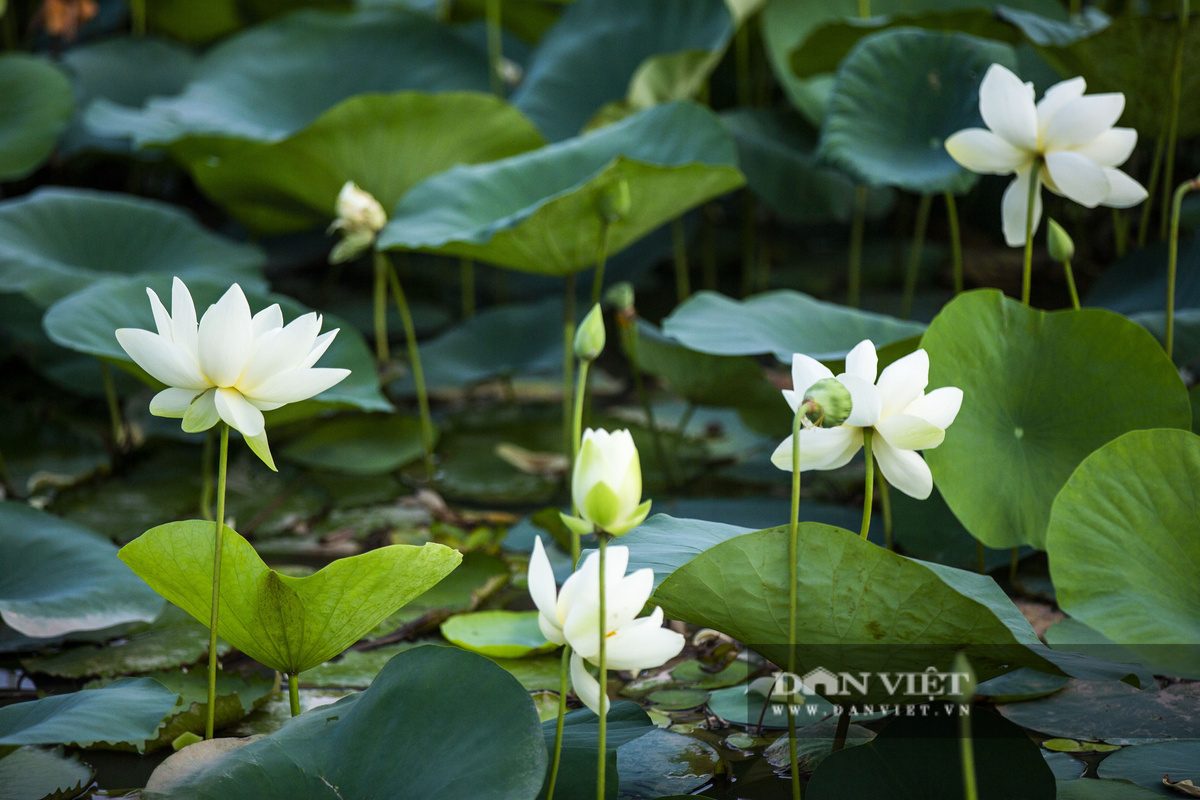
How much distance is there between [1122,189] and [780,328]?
1.50 ft

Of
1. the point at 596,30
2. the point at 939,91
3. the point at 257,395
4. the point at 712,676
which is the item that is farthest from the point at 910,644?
the point at 596,30

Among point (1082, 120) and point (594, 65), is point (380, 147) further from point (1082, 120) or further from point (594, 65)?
point (1082, 120)

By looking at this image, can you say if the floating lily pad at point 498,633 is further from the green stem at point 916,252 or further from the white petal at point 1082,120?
the green stem at point 916,252

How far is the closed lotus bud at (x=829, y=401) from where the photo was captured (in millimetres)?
640

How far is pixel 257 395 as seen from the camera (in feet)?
2.45

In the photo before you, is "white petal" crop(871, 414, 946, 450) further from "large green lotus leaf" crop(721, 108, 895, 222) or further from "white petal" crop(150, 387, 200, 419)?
"large green lotus leaf" crop(721, 108, 895, 222)

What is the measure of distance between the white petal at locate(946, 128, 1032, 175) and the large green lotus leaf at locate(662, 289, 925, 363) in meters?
0.24

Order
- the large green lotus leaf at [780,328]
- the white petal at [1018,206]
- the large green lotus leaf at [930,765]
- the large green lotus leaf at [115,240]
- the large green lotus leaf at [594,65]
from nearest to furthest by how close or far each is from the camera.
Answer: the large green lotus leaf at [930,765], the white petal at [1018,206], the large green lotus leaf at [780,328], the large green lotus leaf at [115,240], the large green lotus leaf at [594,65]

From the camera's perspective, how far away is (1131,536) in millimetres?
784

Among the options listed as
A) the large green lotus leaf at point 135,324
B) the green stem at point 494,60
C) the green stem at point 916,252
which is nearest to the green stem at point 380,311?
the large green lotus leaf at point 135,324

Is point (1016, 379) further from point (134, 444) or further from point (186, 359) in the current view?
point (134, 444)

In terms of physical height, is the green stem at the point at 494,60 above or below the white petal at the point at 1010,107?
above

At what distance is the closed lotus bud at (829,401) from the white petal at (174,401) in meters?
0.51

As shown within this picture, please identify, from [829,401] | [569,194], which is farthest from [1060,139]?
[569,194]
